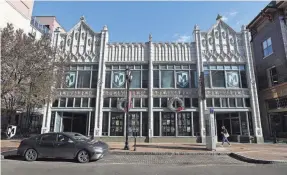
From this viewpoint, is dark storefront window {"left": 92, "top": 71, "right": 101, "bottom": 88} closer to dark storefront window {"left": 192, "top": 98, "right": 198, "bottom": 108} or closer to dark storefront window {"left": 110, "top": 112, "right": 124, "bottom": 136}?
dark storefront window {"left": 110, "top": 112, "right": 124, "bottom": 136}

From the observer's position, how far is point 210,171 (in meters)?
8.66

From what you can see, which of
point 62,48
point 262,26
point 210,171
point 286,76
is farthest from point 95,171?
point 262,26

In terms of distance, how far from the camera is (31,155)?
1101 cm

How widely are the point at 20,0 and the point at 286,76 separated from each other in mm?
34524

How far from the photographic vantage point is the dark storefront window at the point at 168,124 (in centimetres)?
2181

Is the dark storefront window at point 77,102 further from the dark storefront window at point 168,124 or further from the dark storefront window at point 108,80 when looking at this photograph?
the dark storefront window at point 168,124

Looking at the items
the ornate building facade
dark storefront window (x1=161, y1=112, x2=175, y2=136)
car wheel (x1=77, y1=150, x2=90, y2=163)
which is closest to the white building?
the ornate building facade

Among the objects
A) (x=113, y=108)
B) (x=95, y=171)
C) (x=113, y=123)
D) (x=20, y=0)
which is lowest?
(x=95, y=171)

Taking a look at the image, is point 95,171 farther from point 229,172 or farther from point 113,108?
point 113,108

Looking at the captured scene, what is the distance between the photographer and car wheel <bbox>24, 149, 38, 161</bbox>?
11.0 m

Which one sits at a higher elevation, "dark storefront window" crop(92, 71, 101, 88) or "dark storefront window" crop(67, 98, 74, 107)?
"dark storefront window" crop(92, 71, 101, 88)

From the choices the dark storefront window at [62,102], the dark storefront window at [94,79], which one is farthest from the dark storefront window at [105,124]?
the dark storefront window at [62,102]

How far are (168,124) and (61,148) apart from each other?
13.1 meters

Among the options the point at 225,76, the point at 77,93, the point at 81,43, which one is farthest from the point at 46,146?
the point at 225,76
